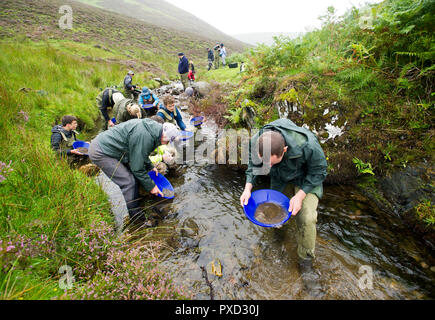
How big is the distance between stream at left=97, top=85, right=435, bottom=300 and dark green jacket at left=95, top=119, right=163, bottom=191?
3.54ft

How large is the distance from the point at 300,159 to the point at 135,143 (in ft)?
8.56

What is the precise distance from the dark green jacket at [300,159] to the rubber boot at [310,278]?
1.09m

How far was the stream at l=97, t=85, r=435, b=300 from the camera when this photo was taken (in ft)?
9.12

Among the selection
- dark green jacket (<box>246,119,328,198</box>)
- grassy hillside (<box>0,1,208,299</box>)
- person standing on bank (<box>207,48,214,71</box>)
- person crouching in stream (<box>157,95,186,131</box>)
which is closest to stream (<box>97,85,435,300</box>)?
grassy hillside (<box>0,1,208,299</box>)

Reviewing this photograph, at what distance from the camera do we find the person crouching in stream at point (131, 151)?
3.40 metres

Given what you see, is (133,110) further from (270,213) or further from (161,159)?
(270,213)

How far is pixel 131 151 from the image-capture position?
346cm

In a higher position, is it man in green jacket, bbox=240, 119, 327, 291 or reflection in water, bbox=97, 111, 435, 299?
man in green jacket, bbox=240, 119, 327, 291

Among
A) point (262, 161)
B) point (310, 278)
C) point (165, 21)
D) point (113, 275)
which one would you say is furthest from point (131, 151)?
point (165, 21)

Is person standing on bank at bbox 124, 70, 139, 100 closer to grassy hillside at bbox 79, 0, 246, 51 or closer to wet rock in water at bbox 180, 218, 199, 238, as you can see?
wet rock in water at bbox 180, 218, 199, 238

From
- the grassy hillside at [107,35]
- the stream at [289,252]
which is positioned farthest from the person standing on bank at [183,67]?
the stream at [289,252]

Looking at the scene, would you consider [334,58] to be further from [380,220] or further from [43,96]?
[43,96]
